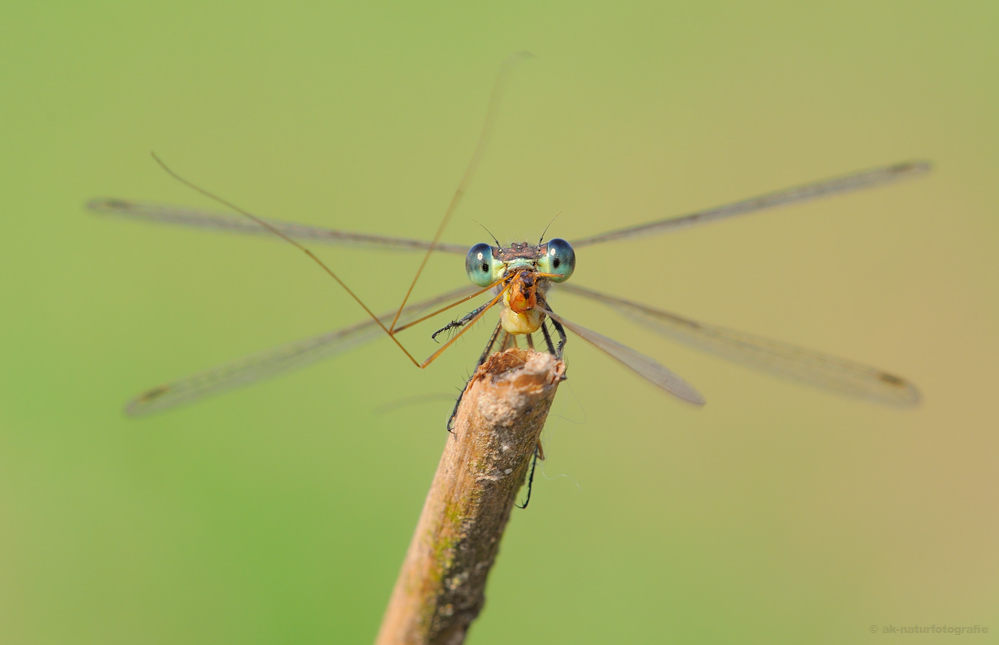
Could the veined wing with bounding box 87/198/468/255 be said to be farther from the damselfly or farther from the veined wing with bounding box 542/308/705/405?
the veined wing with bounding box 542/308/705/405

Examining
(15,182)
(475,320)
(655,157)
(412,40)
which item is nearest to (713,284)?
(655,157)

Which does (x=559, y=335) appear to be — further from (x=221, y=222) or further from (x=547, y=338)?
(x=221, y=222)

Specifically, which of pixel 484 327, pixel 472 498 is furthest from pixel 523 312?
pixel 484 327

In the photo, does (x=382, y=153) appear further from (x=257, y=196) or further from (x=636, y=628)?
(x=636, y=628)

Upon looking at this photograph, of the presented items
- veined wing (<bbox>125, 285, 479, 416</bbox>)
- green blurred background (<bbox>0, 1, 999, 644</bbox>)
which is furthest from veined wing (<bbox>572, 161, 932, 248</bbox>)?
green blurred background (<bbox>0, 1, 999, 644</bbox>)

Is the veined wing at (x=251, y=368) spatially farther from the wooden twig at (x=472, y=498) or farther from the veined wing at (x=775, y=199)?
the wooden twig at (x=472, y=498)

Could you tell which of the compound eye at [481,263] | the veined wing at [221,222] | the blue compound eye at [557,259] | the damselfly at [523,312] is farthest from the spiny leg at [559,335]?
the veined wing at [221,222]
